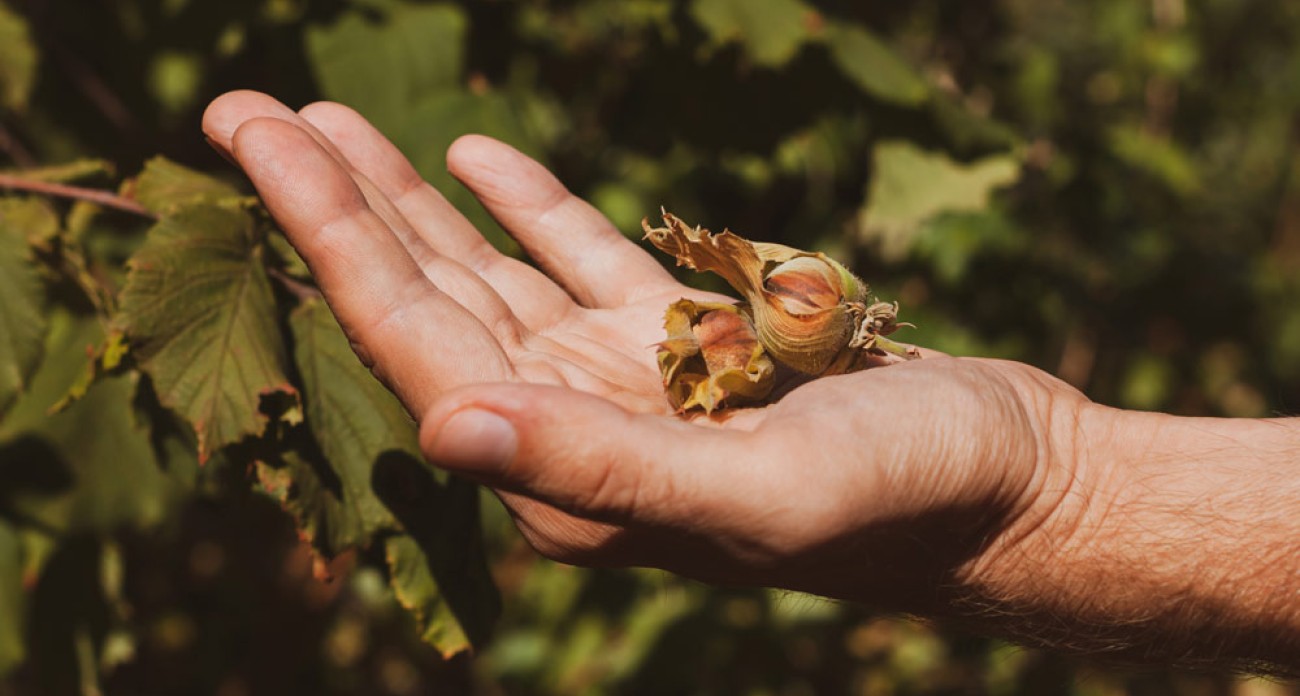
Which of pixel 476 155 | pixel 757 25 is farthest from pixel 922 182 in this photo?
pixel 476 155

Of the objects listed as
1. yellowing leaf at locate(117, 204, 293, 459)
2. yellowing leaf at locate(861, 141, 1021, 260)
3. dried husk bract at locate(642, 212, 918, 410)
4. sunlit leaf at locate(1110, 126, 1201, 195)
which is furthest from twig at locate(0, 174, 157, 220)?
sunlit leaf at locate(1110, 126, 1201, 195)

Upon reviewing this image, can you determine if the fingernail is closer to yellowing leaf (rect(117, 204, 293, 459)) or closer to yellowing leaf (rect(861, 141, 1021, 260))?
yellowing leaf (rect(117, 204, 293, 459))

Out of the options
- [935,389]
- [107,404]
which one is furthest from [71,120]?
[935,389]

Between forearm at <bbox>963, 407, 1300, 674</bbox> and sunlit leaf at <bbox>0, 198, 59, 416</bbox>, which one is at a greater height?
forearm at <bbox>963, 407, 1300, 674</bbox>

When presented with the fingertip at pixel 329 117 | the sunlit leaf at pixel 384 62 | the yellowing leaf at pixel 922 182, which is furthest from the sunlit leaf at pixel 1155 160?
the fingertip at pixel 329 117

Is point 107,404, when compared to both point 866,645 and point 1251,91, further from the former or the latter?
point 1251,91

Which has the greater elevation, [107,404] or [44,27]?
[44,27]
